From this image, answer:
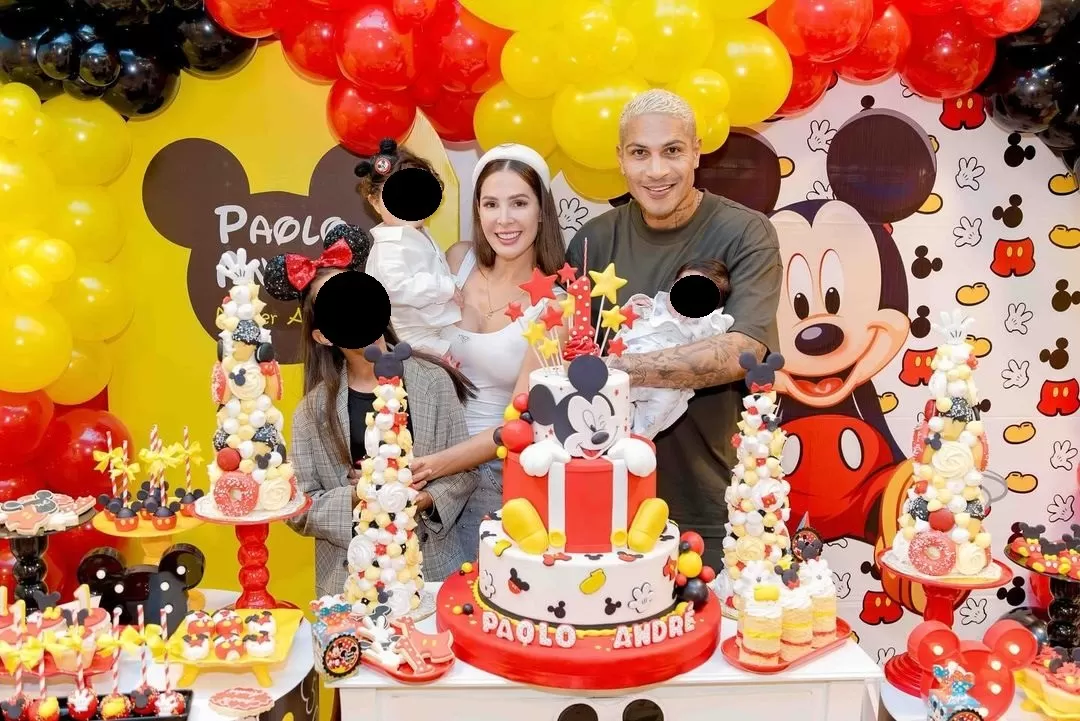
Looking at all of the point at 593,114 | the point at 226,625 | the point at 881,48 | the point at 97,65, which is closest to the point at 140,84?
the point at 97,65

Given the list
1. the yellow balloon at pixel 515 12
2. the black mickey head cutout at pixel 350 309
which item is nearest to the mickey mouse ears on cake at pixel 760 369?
the black mickey head cutout at pixel 350 309

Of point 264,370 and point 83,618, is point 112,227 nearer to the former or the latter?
point 264,370

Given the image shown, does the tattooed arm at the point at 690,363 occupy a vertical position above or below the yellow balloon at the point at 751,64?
below

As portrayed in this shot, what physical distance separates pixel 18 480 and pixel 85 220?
3.05 ft

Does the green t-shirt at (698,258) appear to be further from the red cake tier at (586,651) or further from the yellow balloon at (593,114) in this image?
the red cake tier at (586,651)

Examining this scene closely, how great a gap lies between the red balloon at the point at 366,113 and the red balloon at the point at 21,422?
1.41m

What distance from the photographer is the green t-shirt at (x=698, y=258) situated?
10.5 ft

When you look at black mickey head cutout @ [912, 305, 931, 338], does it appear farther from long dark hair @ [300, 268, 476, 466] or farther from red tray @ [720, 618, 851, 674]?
long dark hair @ [300, 268, 476, 466]

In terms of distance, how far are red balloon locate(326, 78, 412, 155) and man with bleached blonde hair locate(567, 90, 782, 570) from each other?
782mm

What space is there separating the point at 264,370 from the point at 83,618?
816 millimetres

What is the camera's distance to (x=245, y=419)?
2.70 metres

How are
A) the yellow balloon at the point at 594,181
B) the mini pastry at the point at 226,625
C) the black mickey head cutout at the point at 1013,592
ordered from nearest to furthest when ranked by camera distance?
the mini pastry at the point at 226,625 < the yellow balloon at the point at 594,181 < the black mickey head cutout at the point at 1013,592

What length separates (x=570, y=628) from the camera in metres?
2.38

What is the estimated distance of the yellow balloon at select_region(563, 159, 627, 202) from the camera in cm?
363
